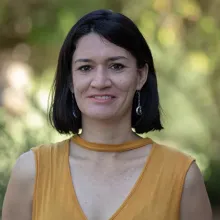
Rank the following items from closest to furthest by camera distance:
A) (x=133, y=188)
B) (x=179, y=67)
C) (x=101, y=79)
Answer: (x=101, y=79) → (x=133, y=188) → (x=179, y=67)

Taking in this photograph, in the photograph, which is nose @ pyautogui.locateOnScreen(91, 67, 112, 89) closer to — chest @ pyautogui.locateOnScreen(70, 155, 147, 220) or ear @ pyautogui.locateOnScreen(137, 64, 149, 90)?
ear @ pyautogui.locateOnScreen(137, 64, 149, 90)

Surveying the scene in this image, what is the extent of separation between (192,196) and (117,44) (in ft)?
2.10

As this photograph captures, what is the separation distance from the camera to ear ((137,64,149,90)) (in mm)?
2869

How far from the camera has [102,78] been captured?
2.69 m

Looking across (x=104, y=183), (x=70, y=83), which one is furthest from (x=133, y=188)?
(x=70, y=83)

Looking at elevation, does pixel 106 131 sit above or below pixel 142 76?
below

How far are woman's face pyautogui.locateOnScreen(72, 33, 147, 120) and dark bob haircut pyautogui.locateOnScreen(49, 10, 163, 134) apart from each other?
0.03 metres

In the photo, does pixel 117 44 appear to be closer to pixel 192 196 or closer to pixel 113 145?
pixel 113 145

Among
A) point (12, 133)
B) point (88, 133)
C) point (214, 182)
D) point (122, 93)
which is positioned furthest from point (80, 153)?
point (214, 182)

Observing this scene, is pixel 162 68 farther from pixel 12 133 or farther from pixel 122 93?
pixel 122 93

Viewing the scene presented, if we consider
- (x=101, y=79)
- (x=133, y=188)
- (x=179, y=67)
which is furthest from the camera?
(x=179, y=67)

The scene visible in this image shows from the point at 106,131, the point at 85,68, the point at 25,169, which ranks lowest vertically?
the point at 25,169

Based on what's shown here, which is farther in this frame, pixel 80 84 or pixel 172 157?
pixel 172 157

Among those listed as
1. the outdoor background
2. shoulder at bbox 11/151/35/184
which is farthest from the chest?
the outdoor background
